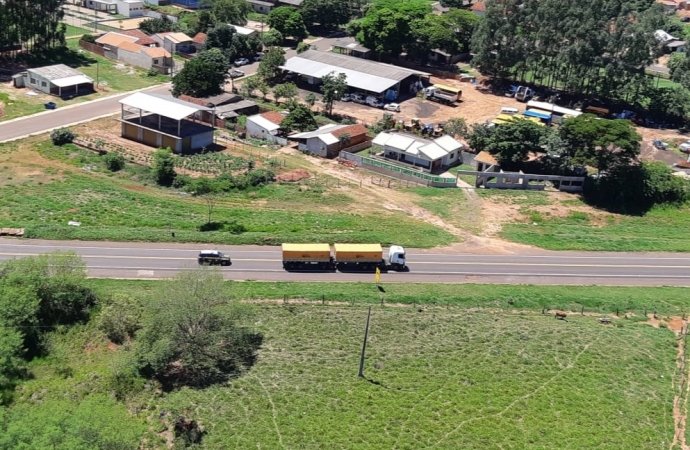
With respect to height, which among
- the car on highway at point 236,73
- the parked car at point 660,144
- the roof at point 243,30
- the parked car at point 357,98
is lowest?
the car on highway at point 236,73

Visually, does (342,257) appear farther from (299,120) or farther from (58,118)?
(58,118)

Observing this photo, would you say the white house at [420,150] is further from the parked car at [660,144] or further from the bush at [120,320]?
the bush at [120,320]

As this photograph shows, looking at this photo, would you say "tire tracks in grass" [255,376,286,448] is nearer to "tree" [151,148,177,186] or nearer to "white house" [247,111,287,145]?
"tree" [151,148,177,186]

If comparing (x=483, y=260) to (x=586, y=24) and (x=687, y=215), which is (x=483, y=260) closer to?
(x=687, y=215)

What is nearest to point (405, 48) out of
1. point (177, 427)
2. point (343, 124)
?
point (343, 124)

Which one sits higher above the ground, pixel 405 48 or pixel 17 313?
pixel 405 48

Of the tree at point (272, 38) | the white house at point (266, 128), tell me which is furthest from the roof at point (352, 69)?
the white house at point (266, 128)
